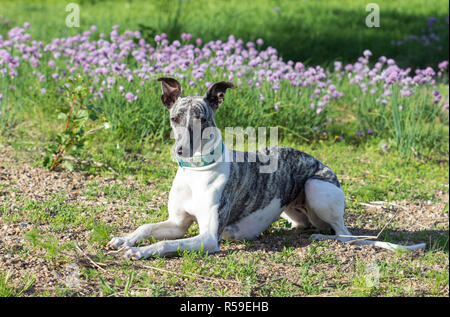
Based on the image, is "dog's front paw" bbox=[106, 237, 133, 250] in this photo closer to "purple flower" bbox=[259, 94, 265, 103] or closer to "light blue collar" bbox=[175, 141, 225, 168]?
"light blue collar" bbox=[175, 141, 225, 168]

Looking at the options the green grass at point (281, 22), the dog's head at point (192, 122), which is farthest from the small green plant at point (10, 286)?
the green grass at point (281, 22)

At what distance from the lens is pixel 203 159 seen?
4.41 meters

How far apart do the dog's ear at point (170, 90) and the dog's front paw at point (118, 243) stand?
105 centimetres

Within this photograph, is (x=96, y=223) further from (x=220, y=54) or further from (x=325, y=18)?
(x=325, y=18)

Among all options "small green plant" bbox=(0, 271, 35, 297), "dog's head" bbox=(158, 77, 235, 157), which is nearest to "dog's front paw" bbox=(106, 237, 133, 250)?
"small green plant" bbox=(0, 271, 35, 297)

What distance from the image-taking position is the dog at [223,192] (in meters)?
4.36

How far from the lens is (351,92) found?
8.92 metres

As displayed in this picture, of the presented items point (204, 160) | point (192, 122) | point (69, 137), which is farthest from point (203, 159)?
point (69, 137)

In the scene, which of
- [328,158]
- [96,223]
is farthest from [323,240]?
[328,158]

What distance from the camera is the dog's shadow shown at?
15.9 feet

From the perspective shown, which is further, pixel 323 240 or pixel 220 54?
Answer: pixel 220 54

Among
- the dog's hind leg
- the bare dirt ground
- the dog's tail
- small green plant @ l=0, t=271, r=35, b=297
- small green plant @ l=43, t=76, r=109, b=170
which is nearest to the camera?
small green plant @ l=0, t=271, r=35, b=297

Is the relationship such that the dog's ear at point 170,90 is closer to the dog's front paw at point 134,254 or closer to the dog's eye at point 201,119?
the dog's eye at point 201,119

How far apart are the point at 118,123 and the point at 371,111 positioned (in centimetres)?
345
